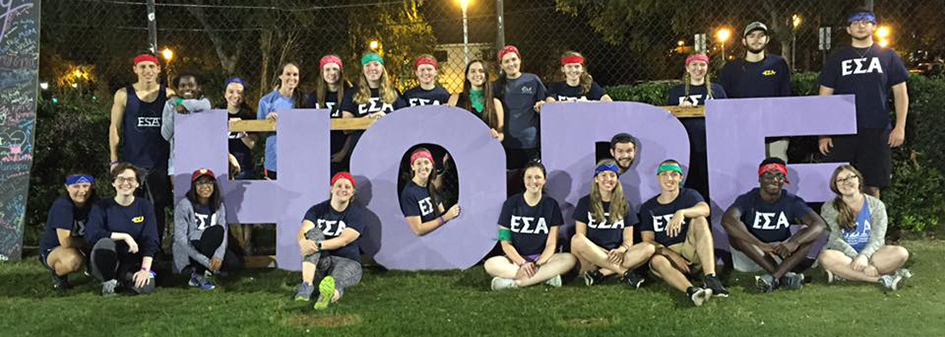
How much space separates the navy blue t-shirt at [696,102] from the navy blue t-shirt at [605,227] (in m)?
1.03


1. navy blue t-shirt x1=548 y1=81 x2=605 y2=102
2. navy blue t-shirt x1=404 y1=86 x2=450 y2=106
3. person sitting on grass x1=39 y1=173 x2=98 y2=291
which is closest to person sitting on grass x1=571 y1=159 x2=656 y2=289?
navy blue t-shirt x1=548 y1=81 x2=605 y2=102

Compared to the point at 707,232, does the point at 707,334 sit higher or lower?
lower

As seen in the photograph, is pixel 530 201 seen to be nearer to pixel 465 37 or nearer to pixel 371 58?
pixel 371 58

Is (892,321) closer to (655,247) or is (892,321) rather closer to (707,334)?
(707,334)

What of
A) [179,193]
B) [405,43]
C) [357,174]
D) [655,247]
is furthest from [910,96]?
[405,43]

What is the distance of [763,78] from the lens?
5551 mm

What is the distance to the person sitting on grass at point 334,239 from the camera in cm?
473

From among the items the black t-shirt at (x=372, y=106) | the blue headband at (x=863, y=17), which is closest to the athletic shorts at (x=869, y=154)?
the blue headband at (x=863, y=17)

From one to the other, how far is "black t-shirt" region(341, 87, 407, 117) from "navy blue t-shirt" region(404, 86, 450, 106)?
8 cm

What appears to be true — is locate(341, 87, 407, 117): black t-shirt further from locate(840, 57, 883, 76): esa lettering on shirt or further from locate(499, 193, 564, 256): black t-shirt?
locate(840, 57, 883, 76): esa lettering on shirt

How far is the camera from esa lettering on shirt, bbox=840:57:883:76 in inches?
207

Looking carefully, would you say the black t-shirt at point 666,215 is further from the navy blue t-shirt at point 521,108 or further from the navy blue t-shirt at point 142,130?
the navy blue t-shirt at point 142,130

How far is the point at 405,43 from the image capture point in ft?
44.3

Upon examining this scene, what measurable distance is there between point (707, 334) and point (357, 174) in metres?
2.78
